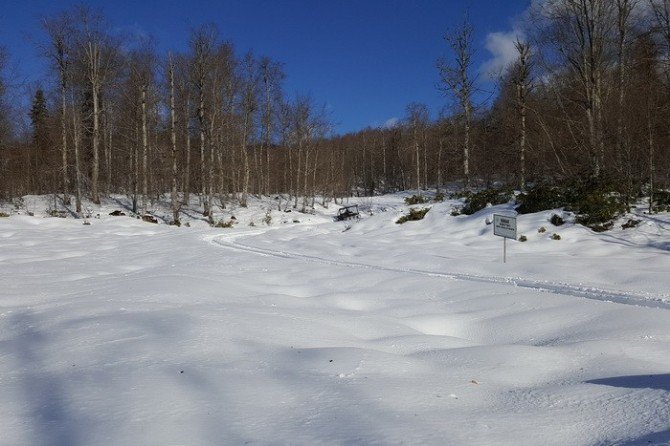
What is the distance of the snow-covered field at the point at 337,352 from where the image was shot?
2.36m

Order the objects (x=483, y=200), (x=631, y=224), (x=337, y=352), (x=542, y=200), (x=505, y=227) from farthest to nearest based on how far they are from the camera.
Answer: (x=483, y=200), (x=542, y=200), (x=631, y=224), (x=505, y=227), (x=337, y=352)

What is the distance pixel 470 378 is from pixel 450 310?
2.73 meters

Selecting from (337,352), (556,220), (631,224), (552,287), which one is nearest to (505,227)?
(552,287)

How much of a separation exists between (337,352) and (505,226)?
22.6 ft

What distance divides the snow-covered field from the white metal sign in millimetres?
640

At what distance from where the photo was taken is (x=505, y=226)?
9242mm

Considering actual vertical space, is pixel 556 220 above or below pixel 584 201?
below

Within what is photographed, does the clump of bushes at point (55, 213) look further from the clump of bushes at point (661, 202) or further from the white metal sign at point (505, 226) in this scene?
the clump of bushes at point (661, 202)

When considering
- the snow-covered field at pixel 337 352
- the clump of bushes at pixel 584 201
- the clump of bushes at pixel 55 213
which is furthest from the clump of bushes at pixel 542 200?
the clump of bushes at pixel 55 213

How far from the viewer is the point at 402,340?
432 centimetres

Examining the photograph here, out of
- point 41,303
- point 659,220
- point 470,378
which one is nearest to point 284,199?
point 659,220

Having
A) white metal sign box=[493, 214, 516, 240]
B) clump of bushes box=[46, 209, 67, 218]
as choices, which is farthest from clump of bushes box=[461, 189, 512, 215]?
clump of bushes box=[46, 209, 67, 218]

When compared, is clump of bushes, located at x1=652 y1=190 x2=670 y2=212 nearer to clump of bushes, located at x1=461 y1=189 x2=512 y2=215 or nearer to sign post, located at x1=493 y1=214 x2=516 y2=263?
clump of bushes, located at x1=461 y1=189 x2=512 y2=215

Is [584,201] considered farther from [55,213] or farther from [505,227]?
[55,213]
